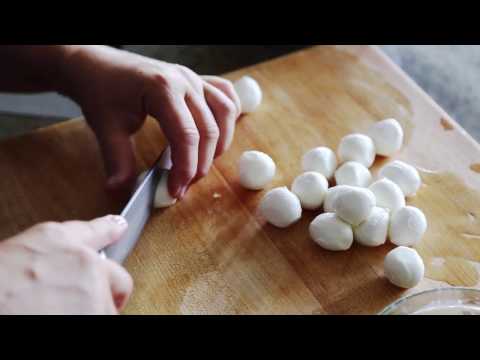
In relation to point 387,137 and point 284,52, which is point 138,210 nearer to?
point 387,137

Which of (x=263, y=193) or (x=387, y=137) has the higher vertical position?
(x=387, y=137)

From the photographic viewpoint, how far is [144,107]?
1.11 metres

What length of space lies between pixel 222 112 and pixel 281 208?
23cm

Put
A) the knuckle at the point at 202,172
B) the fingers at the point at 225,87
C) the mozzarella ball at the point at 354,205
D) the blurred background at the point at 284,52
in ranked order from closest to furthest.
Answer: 1. the mozzarella ball at the point at 354,205
2. the knuckle at the point at 202,172
3. the fingers at the point at 225,87
4. the blurred background at the point at 284,52

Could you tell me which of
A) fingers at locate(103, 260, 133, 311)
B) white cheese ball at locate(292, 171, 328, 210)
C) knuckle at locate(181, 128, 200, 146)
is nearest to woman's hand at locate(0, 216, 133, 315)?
fingers at locate(103, 260, 133, 311)

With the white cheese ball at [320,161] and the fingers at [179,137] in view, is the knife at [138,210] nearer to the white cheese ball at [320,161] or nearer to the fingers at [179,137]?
the fingers at [179,137]

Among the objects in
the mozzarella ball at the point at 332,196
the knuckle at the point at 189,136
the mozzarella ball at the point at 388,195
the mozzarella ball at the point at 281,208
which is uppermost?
the knuckle at the point at 189,136

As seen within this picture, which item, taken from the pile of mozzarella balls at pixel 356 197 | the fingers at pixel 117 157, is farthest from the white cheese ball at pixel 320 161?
the fingers at pixel 117 157

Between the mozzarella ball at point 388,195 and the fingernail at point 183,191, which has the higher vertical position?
the mozzarella ball at point 388,195

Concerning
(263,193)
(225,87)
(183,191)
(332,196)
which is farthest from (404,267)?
(225,87)

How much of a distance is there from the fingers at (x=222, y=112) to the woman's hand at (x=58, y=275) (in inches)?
14.8

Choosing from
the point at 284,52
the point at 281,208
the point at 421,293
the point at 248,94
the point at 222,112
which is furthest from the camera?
the point at 284,52

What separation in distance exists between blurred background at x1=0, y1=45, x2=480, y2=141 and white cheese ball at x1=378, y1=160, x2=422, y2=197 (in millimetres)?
353

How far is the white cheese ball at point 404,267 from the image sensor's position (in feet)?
3.08
